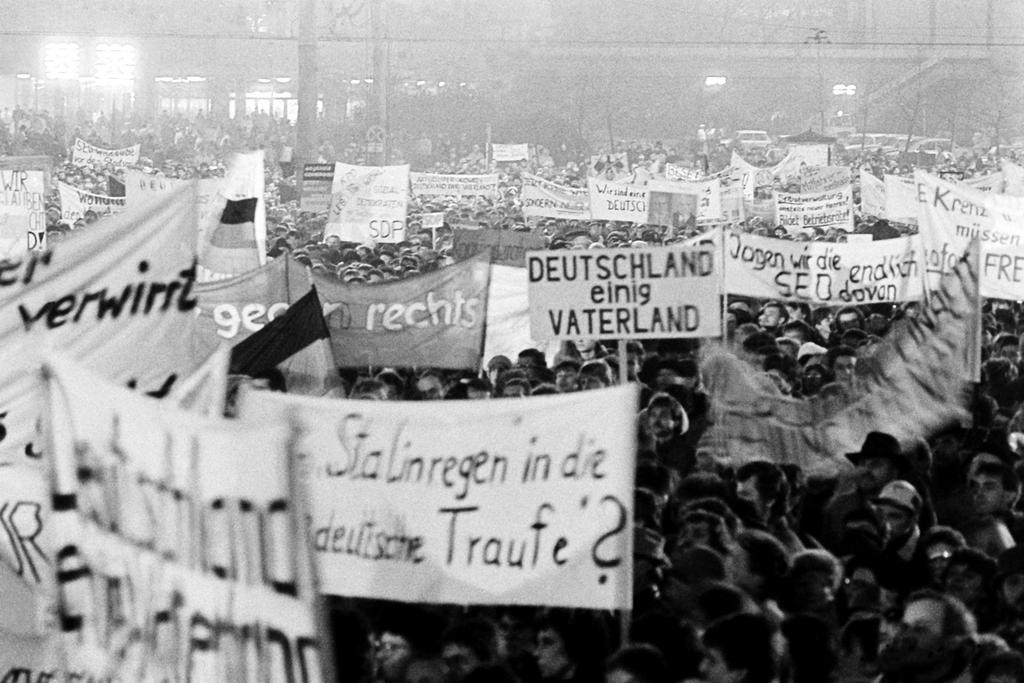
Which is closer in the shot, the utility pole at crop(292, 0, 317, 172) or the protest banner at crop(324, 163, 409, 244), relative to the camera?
the protest banner at crop(324, 163, 409, 244)

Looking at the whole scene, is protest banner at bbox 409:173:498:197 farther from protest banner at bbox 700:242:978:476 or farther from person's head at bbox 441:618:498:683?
person's head at bbox 441:618:498:683

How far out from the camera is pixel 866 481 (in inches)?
243

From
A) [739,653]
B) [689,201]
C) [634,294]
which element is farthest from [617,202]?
Answer: [739,653]

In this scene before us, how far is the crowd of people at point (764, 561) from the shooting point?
4.62 metres

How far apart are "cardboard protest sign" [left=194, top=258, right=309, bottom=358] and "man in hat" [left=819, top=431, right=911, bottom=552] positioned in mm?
3457

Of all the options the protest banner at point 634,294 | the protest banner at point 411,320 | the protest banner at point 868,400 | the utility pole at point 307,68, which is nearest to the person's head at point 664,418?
the protest banner at point 868,400

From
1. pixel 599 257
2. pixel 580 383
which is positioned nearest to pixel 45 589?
pixel 599 257

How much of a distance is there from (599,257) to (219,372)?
107 inches

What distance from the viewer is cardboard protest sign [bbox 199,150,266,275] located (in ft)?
37.3

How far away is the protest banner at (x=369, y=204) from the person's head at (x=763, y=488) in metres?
12.9

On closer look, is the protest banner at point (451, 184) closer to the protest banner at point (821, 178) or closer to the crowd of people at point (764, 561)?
the protest banner at point (821, 178)

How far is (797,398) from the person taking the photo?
7.84m

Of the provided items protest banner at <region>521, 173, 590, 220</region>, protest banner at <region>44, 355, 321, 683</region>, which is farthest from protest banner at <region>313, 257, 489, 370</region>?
protest banner at <region>521, 173, 590, 220</region>

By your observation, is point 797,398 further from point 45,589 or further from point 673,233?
point 673,233
